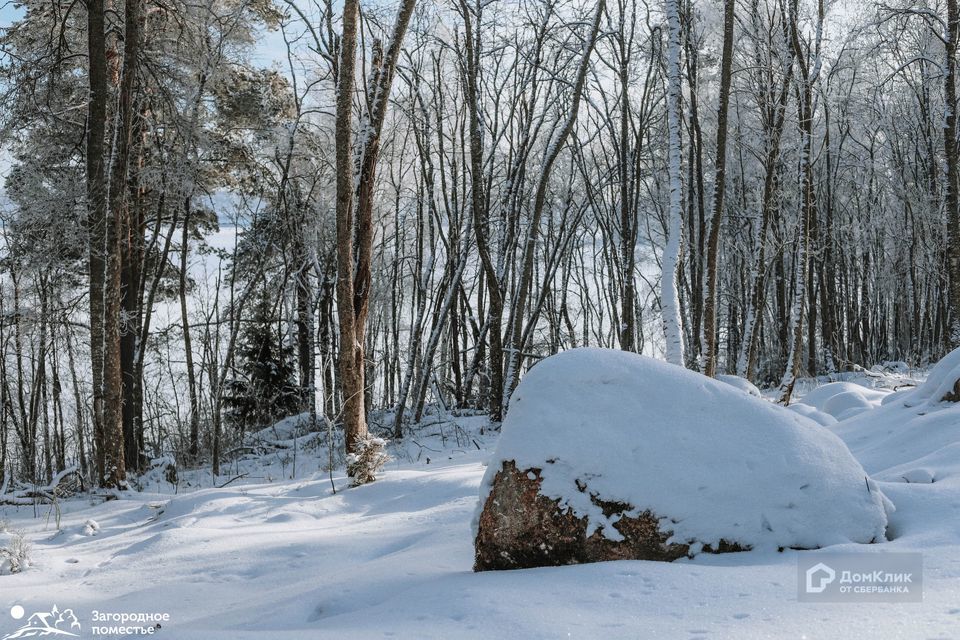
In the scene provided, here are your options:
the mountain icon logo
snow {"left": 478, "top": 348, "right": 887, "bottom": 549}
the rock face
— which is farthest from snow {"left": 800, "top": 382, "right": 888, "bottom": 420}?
the mountain icon logo

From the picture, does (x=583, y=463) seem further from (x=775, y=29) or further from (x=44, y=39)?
(x=775, y=29)

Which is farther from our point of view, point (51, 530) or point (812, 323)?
point (812, 323)

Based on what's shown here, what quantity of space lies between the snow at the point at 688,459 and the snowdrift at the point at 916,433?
935mm

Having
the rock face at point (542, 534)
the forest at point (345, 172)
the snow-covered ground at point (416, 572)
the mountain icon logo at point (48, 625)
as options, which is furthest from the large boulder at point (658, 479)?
the forest at point (345, 172)

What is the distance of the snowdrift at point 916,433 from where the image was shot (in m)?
3.64

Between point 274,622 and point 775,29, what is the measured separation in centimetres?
1346

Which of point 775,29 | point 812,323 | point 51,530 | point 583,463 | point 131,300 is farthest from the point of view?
point 812,323

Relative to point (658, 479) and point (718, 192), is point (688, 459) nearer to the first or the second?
point (658, 479)

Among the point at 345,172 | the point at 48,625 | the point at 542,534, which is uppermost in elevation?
the point at 345,172

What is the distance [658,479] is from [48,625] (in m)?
2.92

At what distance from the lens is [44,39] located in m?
9.88

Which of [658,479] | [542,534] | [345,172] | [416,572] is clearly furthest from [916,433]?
[345,172]

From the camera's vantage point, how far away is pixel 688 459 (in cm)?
292

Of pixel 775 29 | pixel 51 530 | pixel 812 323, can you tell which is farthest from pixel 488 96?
pixel 51 530
